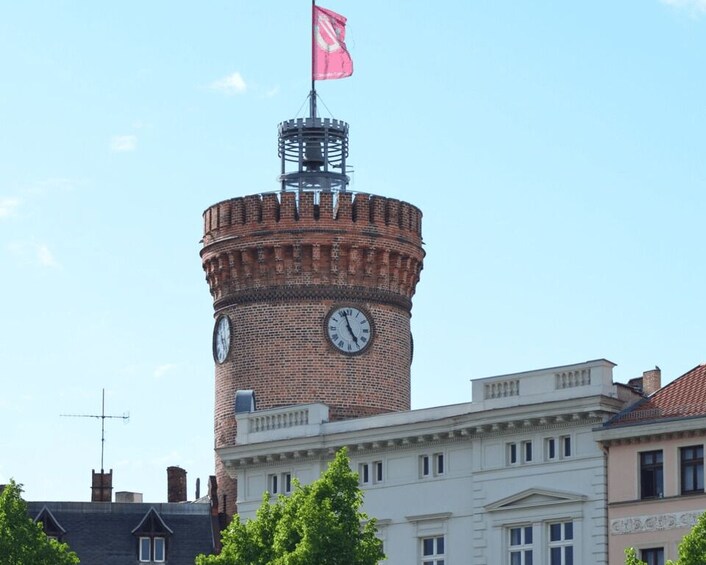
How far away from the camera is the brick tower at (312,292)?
100 metres

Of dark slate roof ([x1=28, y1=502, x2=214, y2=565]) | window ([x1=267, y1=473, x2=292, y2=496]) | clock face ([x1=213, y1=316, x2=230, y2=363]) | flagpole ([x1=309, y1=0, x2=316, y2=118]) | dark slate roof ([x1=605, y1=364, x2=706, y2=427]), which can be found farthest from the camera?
dark slate roof ([x1=28, y1=502, x2=214, y2=565])

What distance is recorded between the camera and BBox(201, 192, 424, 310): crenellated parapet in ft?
333

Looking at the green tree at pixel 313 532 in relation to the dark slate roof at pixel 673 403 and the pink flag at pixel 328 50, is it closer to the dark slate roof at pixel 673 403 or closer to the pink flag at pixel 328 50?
the dark slate roof at pixel 673 403

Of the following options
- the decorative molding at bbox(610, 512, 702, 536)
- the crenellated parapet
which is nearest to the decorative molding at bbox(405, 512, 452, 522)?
the decorative molding at bbox(610, 512, 702, 536)

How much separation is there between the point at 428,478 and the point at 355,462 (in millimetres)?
3816

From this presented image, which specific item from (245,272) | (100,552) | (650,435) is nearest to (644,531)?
(650,435)

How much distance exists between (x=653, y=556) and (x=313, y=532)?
12.3 m

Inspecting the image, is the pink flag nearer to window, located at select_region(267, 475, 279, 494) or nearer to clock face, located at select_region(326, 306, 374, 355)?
clock face, located at select_region(326, 306, 374, 355)

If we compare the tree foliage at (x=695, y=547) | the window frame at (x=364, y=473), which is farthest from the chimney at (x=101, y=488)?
the tree foliage at (x=695, y=547)

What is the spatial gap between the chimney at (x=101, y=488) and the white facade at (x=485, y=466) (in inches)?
920

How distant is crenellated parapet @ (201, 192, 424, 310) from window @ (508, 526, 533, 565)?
17914 millimetres

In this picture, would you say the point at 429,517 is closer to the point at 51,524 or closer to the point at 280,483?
the point at 280,483

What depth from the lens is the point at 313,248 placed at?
101438 millimetres

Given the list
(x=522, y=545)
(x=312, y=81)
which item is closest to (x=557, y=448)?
(x=522, y=545)
